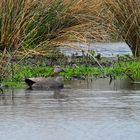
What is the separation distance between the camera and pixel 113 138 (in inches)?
392

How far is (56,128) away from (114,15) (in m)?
11.7

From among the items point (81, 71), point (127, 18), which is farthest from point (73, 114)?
point (127, 18)

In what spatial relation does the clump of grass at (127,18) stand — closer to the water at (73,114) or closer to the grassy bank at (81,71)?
the grassy bank at (81,71)

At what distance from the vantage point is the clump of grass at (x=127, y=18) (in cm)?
2186

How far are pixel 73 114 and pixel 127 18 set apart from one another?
10.4m

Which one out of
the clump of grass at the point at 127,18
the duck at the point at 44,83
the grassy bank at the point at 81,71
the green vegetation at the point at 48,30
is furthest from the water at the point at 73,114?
the clump of grass at the point at 127,18

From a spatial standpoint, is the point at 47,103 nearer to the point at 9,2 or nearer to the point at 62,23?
the point at 9,2

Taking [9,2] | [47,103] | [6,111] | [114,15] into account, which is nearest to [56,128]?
[6,111]

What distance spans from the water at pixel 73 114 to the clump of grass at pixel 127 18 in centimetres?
588

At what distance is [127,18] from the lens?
22.2 m

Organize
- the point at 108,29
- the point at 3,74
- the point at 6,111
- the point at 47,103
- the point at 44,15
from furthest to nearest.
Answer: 1. the point at 108,29
2. the point at 44,15
3. the point at 3,74
4. the point at 47,103
5. the point at 6,111

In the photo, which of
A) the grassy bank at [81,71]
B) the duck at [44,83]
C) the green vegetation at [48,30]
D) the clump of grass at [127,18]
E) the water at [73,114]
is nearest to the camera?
the water at [73,114]

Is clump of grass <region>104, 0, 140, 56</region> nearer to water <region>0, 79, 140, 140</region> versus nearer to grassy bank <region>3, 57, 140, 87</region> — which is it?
grassy bank <region>3, 57, 140, 87</region>

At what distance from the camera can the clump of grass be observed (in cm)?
2186
